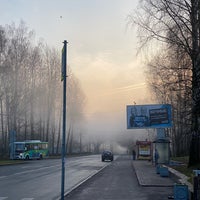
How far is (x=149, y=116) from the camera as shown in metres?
47.2

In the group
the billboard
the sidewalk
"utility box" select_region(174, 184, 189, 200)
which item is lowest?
the sidewalk

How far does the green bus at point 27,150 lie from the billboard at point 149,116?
18.8m

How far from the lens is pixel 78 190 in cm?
1738

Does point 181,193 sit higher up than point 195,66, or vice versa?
point 195,66

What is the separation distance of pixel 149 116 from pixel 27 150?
22851 millimetres

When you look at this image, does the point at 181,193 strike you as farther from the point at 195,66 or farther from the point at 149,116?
the point at 149,116

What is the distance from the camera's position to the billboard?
150 feet

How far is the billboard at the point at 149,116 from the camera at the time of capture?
45594 mm

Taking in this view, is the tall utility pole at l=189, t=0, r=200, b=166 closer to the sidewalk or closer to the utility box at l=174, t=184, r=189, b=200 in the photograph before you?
the sidewalk

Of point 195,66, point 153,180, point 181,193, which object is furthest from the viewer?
point 153,180

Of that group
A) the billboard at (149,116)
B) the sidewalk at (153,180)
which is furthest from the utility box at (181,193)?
the billboard at (149,116)

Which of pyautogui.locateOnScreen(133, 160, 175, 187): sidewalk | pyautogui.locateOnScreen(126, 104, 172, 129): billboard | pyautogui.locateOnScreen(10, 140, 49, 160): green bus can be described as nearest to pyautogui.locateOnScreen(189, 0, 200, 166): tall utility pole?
pyautogui.locateOnScreen(133, 160, 175, 187): sidewalk

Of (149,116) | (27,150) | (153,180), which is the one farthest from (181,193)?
(27,150)

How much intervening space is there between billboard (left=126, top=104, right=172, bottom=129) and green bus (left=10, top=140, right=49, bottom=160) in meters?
18.8
